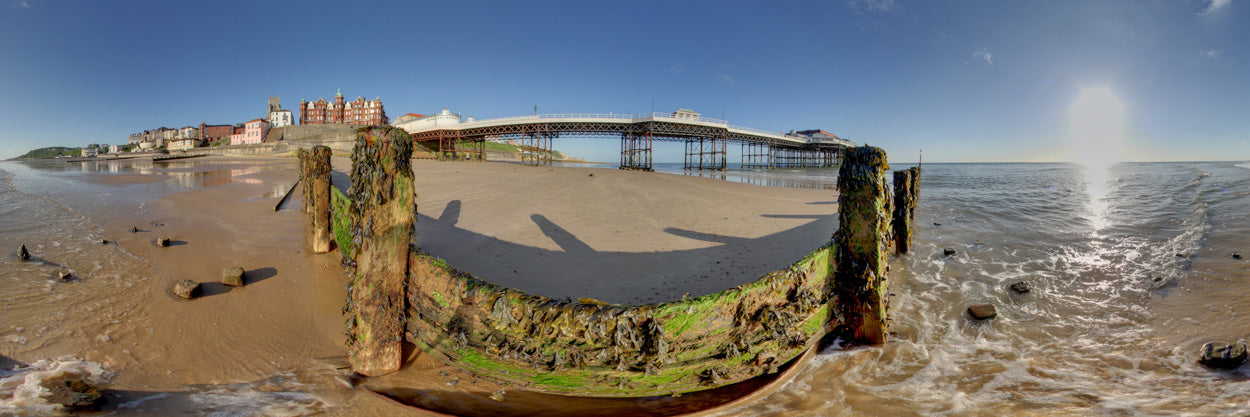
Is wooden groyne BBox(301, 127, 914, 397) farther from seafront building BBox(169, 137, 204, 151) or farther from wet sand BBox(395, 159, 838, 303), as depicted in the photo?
seafront building BBox(169, 137, 204, 151)

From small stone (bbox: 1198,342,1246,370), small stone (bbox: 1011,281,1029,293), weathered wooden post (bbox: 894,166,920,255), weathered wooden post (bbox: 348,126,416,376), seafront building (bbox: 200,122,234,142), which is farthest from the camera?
seafront building (bbox: 200,122,234,142)

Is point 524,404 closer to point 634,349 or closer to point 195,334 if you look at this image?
point 634,349

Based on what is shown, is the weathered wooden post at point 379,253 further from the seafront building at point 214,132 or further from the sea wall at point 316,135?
the seafront building at point 214,132

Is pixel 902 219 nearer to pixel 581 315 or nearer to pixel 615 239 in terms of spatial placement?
pixel 615 239

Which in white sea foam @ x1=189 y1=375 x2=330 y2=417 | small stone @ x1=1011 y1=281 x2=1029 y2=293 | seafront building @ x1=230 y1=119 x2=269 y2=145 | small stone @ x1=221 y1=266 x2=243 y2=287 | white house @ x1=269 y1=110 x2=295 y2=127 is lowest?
white sea foam @ x1=189 y1=375 x2=330 y2=417

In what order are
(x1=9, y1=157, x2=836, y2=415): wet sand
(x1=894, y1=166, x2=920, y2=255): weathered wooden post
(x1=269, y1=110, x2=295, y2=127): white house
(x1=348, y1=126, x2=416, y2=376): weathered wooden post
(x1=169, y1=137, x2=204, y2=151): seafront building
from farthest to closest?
(x1=269, y1=110, x2=295, y2=127): white house → (x1=169, y1=137, x2=204, y2=151): seafront building → (x1=894, y1=166, x2=920, y2=255): weathered wooden post → (x1=9, y1=157, x2=836, y2=415): wet sand → (x1=348, y1=126, x2=416, y2=376): weathered wooden post

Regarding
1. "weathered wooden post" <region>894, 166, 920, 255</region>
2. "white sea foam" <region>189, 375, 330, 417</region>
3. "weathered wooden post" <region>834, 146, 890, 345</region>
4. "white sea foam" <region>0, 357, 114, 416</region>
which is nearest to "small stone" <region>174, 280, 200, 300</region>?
"white sea foam" <region>0, 357, 114, 416</region>

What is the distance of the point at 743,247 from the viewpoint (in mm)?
7008

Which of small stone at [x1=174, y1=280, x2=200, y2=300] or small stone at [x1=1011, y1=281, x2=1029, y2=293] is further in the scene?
small stone at [x1=1011, y1=281, x2=1029, y2=293]

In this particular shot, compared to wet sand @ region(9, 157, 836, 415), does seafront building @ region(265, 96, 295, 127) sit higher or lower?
higher

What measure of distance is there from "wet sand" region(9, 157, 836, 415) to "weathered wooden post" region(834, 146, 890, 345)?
5.45ft

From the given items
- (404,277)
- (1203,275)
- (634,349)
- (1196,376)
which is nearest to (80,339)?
(404,277)

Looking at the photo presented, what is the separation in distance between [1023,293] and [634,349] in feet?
21.6

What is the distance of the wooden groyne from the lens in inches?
103
